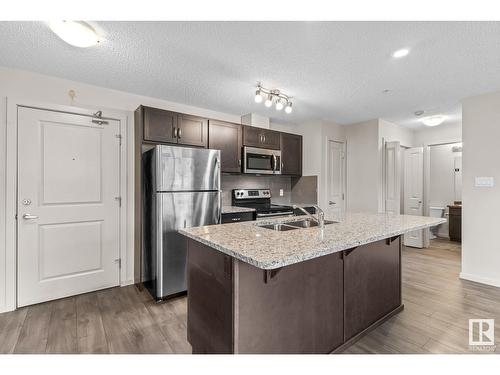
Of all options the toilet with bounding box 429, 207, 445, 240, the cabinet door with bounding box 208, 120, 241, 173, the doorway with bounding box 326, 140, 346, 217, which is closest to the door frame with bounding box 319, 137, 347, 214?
the doorway with bounding box 326, 140, 346, 217

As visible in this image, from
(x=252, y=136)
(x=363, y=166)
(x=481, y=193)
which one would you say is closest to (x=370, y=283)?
(x=481, y=193)

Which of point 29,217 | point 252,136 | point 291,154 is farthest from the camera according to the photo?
point 291,154

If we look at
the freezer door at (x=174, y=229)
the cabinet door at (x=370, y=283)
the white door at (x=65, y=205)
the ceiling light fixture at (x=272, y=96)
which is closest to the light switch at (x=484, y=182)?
the cabinet door at (x=370, y=283)

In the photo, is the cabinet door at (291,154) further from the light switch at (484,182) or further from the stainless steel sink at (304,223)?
the light switch at (484,182)

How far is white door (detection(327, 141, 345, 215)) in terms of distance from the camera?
449cm

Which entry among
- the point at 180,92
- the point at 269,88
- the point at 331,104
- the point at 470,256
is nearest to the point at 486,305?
the point at 470,256

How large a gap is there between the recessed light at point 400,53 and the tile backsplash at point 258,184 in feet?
8.33

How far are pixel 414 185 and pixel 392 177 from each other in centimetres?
84

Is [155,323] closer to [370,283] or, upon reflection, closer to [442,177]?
[370,283]

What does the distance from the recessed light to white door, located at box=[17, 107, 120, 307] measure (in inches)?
118

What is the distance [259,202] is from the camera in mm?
4223

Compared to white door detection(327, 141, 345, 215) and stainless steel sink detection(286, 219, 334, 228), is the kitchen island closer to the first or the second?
stainless steel sink detection(286, 219, 334, 228)

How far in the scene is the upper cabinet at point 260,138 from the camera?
3.74 metres
